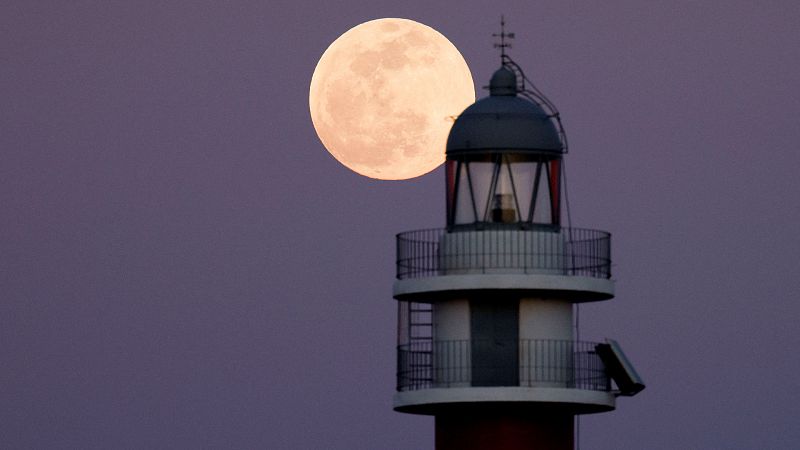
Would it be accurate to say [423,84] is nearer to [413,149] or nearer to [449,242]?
[413,149]

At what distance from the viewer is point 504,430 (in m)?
69.2

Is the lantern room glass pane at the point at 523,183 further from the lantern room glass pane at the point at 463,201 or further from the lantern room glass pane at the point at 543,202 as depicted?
the lantern room glass pane at the point at 463,201

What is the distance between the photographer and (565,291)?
68875 mm

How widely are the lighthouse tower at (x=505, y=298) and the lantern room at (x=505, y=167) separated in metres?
0.02

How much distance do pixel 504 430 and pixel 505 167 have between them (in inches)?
230

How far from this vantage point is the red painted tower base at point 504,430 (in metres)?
69.2

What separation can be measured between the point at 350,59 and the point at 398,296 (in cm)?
1140

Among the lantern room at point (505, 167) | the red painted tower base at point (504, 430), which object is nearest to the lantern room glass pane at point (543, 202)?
the lantern room at point (505, 167)

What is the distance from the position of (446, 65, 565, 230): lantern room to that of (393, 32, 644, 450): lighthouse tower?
2 centimetres

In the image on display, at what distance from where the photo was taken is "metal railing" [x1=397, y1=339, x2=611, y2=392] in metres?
69.4

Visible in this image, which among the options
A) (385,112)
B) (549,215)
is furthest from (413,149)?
(549,215)

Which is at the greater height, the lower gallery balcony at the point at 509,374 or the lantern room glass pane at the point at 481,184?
the lantern room glass pane at the point at 481,184

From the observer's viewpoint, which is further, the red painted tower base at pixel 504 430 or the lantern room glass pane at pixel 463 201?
the lantern room glass pane at pixel 463 201

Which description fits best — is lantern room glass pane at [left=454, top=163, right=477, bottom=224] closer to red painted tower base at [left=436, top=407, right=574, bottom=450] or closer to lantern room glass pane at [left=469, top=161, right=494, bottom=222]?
lantern room glass pane at [left=469, top=161, right=494, bottom=222]
